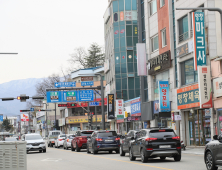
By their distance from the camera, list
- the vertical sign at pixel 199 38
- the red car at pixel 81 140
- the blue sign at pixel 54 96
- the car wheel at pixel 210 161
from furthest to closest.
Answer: the blue sign at pixel 54 96 < the red car at pixel 81 140 < the vertical sign at pixel 199 38 < the car wheel at pixel 210 161

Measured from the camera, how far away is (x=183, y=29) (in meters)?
32.7

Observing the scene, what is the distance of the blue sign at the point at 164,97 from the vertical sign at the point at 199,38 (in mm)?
6994

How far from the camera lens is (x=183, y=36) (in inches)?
1277

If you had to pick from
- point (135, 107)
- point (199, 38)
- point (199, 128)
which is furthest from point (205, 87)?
point (135, 107)

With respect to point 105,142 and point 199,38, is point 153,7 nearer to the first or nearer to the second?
point 199,38

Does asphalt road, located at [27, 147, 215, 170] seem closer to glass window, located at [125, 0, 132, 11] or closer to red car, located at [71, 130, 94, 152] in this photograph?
red car, located at [71, 130, 94, 152]

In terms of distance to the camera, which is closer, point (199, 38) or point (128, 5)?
point (199, 38)

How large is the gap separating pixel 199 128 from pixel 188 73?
14.1 feet

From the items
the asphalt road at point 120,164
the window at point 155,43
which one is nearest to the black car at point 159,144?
the asphalt road at point 120,164

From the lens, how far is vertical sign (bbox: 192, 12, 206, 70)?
27062 millimetres

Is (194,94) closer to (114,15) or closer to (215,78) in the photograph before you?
(215,78)

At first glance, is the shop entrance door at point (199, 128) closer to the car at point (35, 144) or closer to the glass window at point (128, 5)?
the car at point (35, 144)

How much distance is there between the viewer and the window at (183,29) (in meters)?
32.0

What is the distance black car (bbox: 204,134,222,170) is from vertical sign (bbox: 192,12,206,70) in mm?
14274
